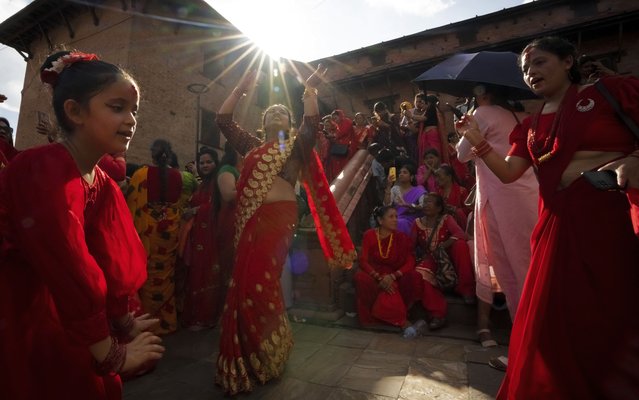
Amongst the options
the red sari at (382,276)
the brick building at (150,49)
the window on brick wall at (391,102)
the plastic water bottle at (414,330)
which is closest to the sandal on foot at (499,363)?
the plastic water bottle at (414,330)

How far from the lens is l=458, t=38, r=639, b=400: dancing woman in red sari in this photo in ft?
4.73

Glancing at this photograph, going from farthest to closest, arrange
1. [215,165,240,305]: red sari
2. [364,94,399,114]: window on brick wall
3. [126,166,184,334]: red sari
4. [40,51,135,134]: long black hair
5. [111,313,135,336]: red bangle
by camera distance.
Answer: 1. [364,94,399,114]: window on brick wall
2. [215,165,240,305]: red sari
3. [126,166,184,334]: red sari
4. [111,313,135,336]: red bangle
5. [40,51,135,134]: long black hair

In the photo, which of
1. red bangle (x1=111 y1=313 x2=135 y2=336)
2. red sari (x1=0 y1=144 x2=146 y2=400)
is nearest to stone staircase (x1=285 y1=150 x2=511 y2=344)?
red bangle (x1=111 y1=313 x2=135 y2=336)

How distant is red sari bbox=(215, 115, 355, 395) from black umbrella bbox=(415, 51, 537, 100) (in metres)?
1.36

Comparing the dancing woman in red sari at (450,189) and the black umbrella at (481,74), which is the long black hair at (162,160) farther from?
the dancing woman in red sari at (450,189)

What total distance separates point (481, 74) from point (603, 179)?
179 cm

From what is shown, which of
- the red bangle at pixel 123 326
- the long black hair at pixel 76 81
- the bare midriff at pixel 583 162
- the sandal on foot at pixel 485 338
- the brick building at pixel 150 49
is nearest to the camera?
the long black hair at pixel 76 81

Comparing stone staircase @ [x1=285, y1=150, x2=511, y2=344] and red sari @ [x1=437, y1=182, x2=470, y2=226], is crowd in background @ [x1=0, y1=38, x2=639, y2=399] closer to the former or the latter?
stone staircase @ [x1=285, y1=150, x2=511, y2=344]

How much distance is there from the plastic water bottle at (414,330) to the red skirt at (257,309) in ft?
4.46

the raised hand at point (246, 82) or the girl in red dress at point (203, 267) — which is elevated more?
the raised hand at point (246, 82)

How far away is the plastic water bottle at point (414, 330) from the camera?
346 centimetres

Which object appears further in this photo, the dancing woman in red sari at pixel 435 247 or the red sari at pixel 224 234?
the red sari at pixel 224 234

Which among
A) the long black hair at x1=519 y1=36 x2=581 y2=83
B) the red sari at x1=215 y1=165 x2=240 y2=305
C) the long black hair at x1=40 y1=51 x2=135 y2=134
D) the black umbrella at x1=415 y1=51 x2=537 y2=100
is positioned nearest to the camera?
the long black hair at x1=40 y1=51 x2=135 y2=134

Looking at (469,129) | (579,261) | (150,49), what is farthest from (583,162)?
(150,49)
